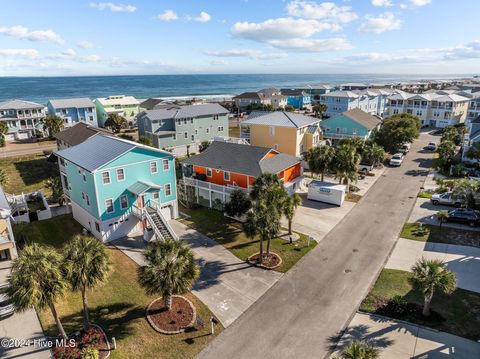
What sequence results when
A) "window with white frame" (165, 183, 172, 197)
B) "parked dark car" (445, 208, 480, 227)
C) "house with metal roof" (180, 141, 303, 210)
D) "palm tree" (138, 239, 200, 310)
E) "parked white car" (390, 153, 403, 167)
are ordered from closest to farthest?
"palm tree" (138, 239, 200, 310), "parked dark car" (445, 208, 480, 227), "window with white frame" (165, 183, 172, 197), "house with metal roof" (180, 141, 303, 210), "parked white car" (390, 153, 403, 167)

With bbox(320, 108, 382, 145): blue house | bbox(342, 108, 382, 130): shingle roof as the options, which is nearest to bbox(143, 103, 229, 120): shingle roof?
bbox(320, 108, 382, 145): blue house

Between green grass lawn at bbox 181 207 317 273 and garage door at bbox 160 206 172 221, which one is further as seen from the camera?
garage door at bbox 160 206 172 221

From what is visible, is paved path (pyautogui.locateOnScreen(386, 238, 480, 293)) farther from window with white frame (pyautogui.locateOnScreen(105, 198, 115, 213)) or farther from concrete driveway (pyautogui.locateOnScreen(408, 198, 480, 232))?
window with white frame (pyautogui.locateOnScreen(105, 198, 115, 213))

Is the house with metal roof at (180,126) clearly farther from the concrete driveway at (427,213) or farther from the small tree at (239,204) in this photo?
the concrete driveway at (427,213)

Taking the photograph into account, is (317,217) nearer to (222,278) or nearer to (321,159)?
(321,159)

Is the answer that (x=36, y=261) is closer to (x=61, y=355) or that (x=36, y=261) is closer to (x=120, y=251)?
(x=61, y=355)

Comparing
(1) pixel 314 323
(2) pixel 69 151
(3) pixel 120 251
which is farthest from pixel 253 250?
(2) pixel 69 151

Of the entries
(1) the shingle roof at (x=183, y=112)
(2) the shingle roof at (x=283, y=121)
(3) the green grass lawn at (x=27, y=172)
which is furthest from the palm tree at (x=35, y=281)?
(1) the shingle roof at (x=183, y=112)
